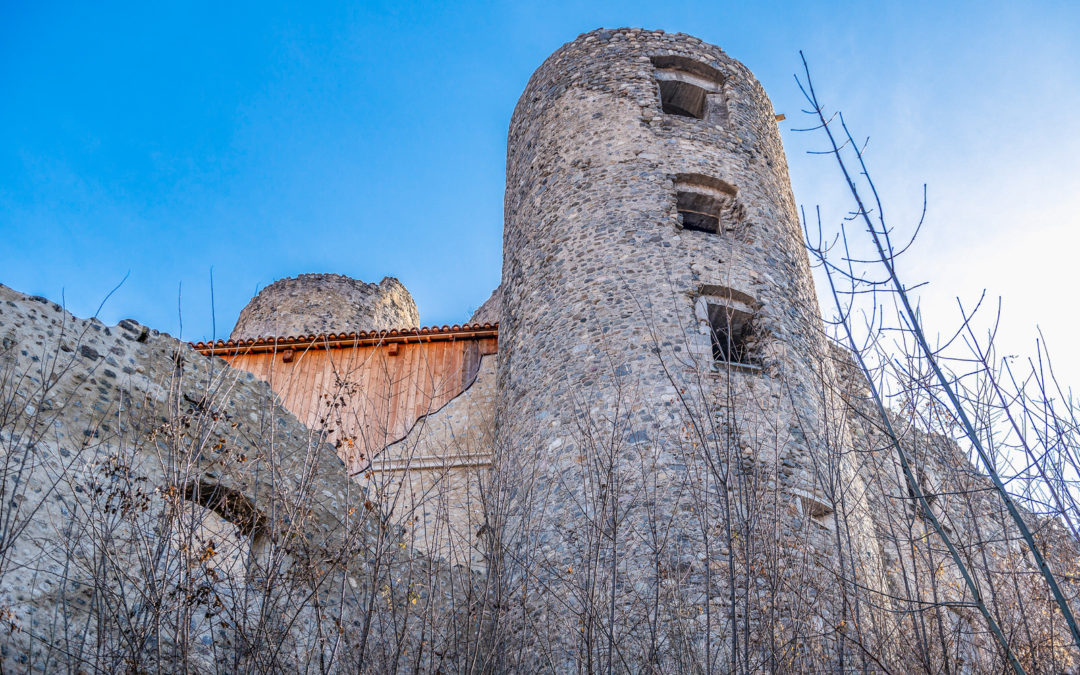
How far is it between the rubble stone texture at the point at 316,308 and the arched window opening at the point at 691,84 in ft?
24.3

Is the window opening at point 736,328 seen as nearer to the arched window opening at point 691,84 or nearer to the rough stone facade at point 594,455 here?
the rough stone facade at point 594,455

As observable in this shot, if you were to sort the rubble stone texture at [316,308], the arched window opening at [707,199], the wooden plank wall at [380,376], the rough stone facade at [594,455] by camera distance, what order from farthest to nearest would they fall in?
1. the rubble stone texture at [316,308]
2. the wooden plank wall at [380,376]
3. the arched window opening at [707,199]
4. the rough stone facade at [594,455]

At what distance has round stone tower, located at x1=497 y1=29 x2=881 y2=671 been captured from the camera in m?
5.91

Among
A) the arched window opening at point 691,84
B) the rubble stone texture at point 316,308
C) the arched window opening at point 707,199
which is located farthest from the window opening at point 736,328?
the rubble stone texture at point 316,308

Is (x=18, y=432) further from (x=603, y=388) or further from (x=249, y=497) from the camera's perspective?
(x=603, y=388)

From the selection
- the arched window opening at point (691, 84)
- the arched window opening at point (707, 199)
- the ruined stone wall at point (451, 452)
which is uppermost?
the arched window opening at point (691, 84)

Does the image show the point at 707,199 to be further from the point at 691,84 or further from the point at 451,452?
the point at 451,452

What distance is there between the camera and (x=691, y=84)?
1039cm

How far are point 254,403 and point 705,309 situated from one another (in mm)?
4124

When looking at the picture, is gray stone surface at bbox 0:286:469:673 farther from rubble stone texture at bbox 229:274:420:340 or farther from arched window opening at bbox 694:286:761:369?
rubble stone texture at bbox 229:274:420:340

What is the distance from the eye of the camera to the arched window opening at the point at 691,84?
33.9 ft

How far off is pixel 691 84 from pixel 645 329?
170 inches

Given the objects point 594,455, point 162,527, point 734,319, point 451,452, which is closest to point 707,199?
point 734,319

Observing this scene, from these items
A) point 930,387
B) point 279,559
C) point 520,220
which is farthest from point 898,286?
point 520,220
